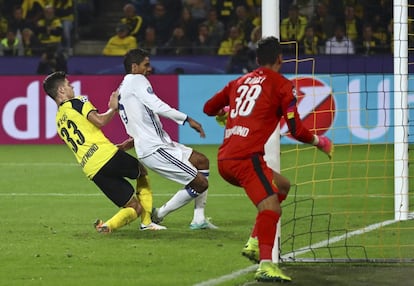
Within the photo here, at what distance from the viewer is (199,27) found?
78.1ft

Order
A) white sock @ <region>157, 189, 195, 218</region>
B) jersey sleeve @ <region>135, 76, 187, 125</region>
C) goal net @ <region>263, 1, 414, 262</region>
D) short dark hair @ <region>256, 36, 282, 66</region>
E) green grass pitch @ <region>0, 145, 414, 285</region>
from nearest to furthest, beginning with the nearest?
short dark hair @ <region>256, 36, 282, 66</region>, green grass pitch @ <region>0, 145, 414, 285</region>, goal net @ <region>263, 1, 414, 262</region>, jersey sleeve @ <region>135, 76, 187, 125</region>, white sock @ <region>157, 189, 195, 218</region>

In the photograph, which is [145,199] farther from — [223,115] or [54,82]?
[223,115]

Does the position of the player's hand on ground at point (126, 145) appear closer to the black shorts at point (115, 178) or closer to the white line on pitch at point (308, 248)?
the black shorts at point (115, 178)

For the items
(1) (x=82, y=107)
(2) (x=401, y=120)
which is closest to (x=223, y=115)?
(1) (x=82, y=107)

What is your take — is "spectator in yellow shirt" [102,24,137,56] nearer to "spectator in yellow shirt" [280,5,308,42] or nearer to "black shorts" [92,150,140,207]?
"spectator in yellow shirt" [280,5,308,42]

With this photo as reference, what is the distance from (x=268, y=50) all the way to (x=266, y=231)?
134 centimetres

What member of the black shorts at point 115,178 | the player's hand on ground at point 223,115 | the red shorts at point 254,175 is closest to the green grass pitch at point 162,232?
the black shorts at point 115,178

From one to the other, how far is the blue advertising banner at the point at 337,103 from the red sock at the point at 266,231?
11.3m

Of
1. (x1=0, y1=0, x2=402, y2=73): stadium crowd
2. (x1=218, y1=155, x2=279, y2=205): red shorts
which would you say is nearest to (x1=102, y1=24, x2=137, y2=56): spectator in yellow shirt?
(x1=0, y1=0, x2=402, y2=73): stadium crowd

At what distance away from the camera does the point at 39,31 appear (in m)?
24.5

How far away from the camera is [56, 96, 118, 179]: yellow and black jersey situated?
1083 centimetres

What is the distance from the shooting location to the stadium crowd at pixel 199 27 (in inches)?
870

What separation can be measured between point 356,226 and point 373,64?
1026cm

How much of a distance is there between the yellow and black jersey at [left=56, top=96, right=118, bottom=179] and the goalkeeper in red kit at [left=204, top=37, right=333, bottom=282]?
2670 millimetres
